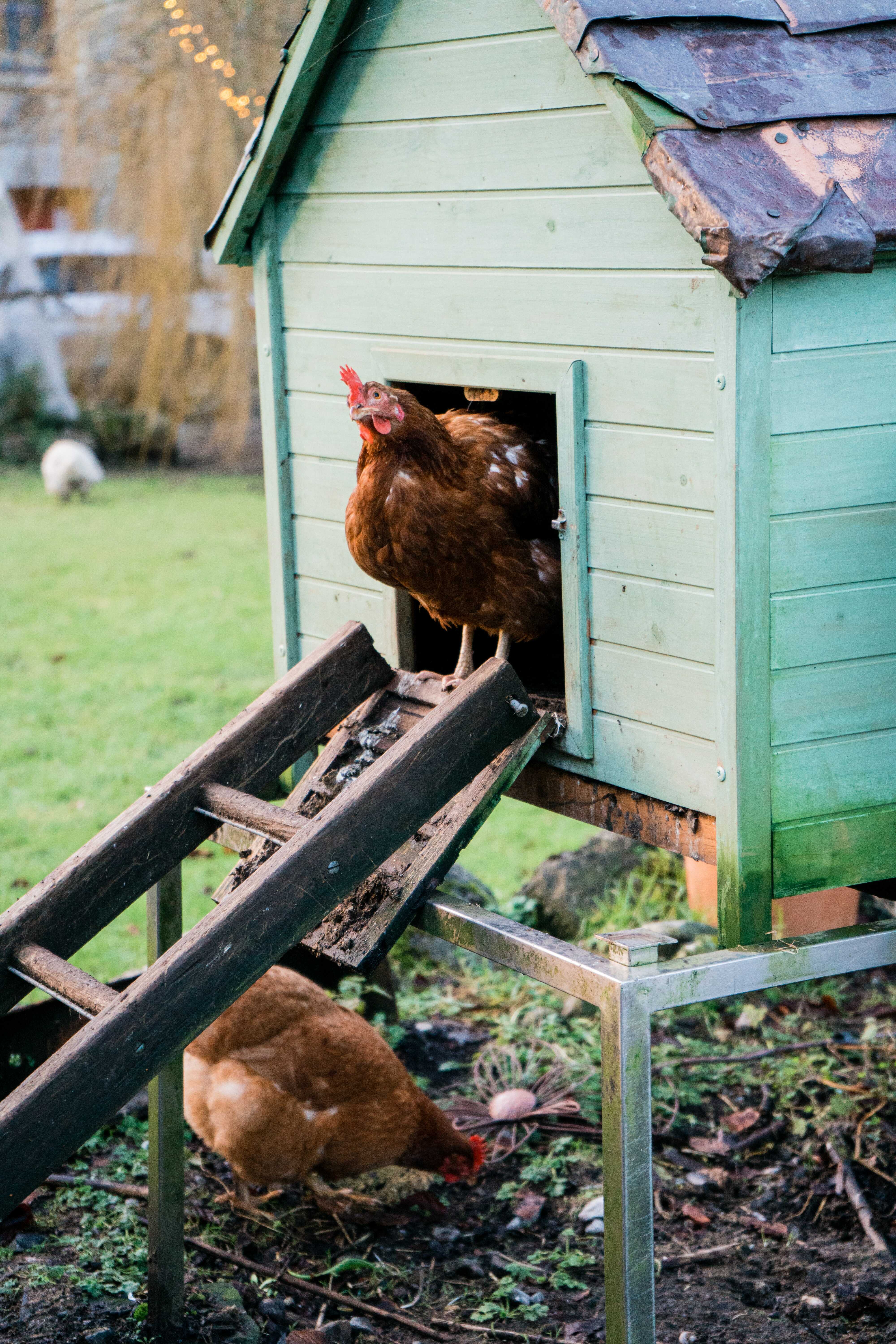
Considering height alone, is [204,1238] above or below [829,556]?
below

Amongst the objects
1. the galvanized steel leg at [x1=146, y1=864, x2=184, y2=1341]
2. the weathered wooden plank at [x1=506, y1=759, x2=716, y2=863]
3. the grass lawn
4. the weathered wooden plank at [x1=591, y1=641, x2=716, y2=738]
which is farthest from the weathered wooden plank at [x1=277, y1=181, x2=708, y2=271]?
the grass lawn

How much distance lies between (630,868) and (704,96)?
12.1 ft

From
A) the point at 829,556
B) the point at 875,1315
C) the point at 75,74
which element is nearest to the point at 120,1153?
the point at 875,1315

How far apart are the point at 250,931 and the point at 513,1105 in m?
2.04

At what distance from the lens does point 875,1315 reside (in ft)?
10.2

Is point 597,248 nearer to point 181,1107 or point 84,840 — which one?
point 181,1107

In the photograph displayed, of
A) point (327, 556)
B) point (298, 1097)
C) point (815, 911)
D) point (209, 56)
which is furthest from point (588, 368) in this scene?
point (209, 56)

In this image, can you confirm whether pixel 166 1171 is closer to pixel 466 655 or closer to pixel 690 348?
pixel 466 655

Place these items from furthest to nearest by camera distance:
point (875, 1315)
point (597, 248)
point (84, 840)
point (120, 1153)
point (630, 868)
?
1. point (84, 840)
2. point (630, 868)
3. point (120, 1153)
4. point (875, 1315)
5. point (597, 248)

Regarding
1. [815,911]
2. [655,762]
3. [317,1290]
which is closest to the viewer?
[655,762]

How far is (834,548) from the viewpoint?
7.77 ft

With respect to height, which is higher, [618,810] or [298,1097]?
[618,810]

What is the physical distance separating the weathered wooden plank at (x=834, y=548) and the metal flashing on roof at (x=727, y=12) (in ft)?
2.83

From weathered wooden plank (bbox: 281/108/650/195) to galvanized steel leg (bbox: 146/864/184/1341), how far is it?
1654 mm
